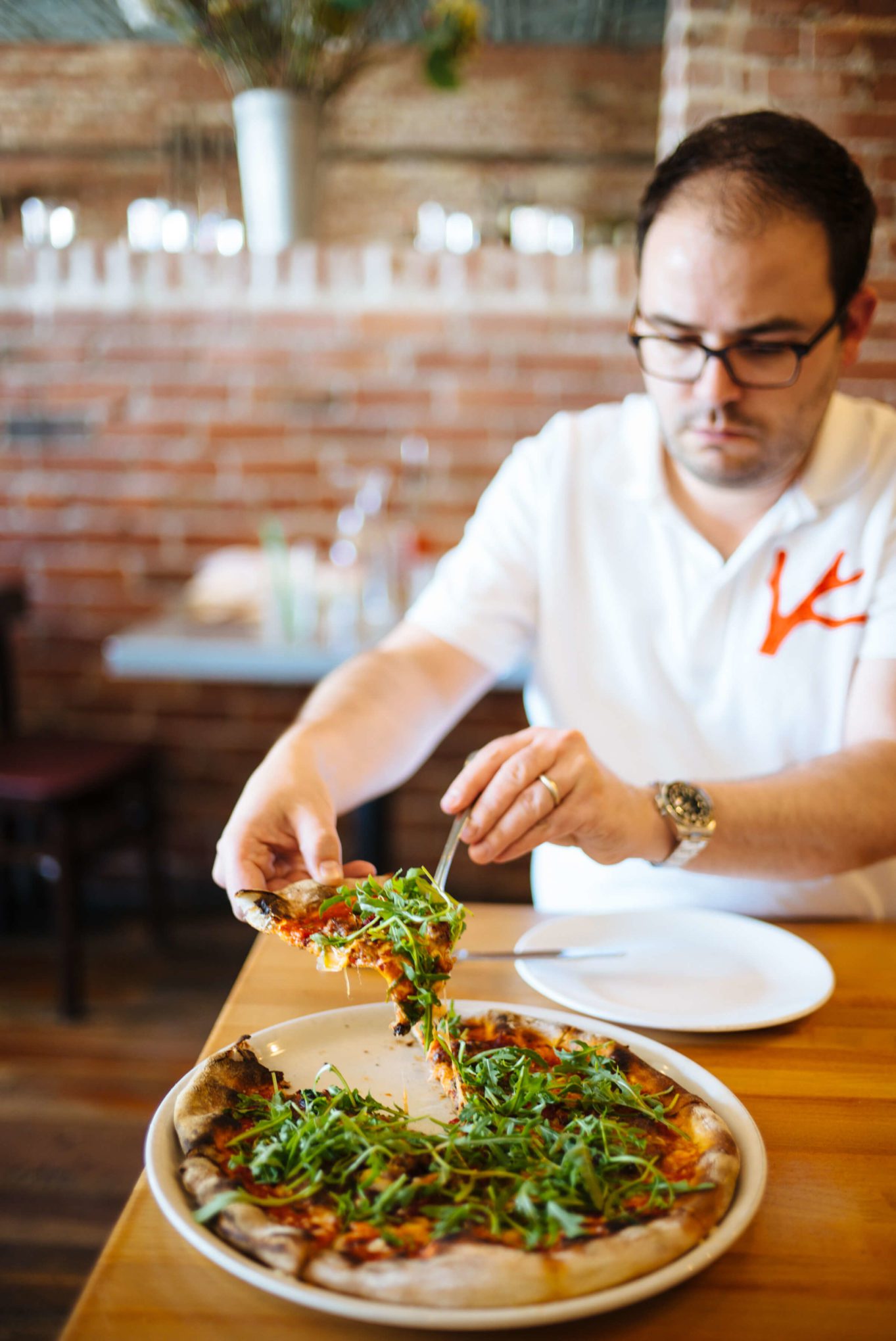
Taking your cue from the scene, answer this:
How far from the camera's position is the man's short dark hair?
133 cm

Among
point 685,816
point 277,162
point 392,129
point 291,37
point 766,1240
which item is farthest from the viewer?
point 392,129

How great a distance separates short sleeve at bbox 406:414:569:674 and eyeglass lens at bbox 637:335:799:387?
0.32 m

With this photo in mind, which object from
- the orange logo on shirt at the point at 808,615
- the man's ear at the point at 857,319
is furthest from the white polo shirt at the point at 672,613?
the man's ear at the point at 857,319

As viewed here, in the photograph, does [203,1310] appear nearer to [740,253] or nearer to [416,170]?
[740,253]

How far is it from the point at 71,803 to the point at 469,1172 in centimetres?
226

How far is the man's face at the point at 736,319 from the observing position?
52.9 inches

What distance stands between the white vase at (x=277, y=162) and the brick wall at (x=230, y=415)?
0.10m

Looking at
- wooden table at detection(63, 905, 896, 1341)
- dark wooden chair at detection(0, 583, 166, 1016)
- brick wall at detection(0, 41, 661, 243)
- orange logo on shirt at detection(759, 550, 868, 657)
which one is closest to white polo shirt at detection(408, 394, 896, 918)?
orange logo on shirt at detection(759, 550, 868, 657)

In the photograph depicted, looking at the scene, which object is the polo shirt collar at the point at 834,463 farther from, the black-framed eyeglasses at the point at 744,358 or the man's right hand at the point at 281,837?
the man's right hand at the point at 281,837

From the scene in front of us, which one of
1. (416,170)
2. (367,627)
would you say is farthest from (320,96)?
(416,170)

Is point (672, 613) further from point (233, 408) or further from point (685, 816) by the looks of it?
point (233, 408)

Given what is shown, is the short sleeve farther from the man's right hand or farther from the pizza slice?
the pizza slice

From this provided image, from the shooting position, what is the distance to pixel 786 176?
1333 millimetres

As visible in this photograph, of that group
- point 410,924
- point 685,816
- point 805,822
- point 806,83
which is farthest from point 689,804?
point 806,83
